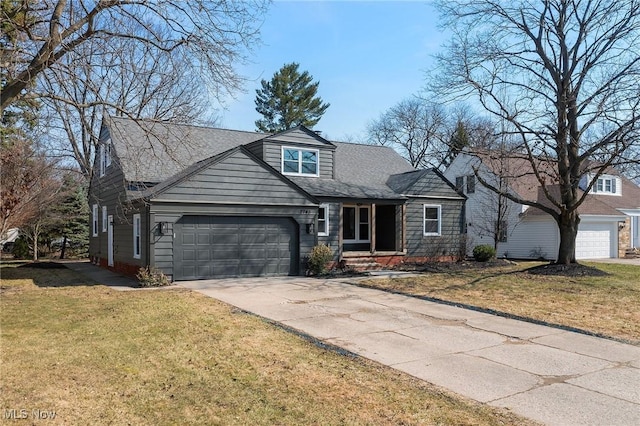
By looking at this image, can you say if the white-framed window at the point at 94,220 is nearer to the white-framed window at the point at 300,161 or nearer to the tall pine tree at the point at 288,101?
the white-framed window at the point at 300,161

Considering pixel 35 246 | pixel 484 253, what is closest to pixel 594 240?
pixel 484 253

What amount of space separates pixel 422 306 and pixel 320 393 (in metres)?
6.04

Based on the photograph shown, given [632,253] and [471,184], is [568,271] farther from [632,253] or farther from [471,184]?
[632,253]

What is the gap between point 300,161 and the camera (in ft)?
63.3

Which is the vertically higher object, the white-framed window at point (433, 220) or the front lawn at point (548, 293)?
the white-framed window at point (433, 220)

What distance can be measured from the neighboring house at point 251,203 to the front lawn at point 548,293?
11.5 ft

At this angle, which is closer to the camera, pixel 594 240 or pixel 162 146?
pixel 162 146

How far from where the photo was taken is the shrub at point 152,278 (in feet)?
44.3

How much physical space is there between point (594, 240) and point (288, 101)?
27609 millimetres

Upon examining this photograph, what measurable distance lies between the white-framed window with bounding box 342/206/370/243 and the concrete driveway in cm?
914

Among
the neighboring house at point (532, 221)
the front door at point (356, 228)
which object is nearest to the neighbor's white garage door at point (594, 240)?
the neighboring house at point (532, 221)

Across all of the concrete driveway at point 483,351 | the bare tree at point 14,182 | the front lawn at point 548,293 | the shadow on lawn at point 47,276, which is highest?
the bare tree at point 14,182

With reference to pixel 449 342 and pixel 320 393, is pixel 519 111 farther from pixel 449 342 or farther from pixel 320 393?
pixel 320 393

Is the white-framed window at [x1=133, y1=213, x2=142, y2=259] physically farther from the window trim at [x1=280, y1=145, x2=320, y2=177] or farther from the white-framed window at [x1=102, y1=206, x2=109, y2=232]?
the window trim at [x1=280, y1=145, x2=320, y2=177]
